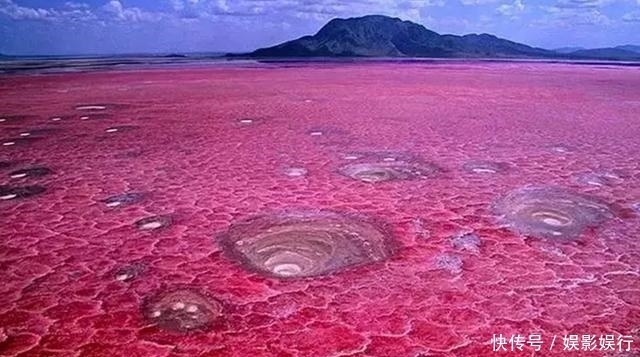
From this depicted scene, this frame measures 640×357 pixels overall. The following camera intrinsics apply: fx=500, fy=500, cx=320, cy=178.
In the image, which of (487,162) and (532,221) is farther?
(487,162)

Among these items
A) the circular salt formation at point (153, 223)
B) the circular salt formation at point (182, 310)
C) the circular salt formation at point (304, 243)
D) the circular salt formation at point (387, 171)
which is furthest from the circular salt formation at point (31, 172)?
the circular salt formation at point (182, 310)

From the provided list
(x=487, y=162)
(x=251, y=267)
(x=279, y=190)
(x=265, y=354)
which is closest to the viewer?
(x=265, y=354)

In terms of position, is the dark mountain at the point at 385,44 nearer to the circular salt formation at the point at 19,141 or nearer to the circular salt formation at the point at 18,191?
the circular salt formation at the point at 19,141

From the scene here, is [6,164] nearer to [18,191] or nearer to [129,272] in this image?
[18,191]

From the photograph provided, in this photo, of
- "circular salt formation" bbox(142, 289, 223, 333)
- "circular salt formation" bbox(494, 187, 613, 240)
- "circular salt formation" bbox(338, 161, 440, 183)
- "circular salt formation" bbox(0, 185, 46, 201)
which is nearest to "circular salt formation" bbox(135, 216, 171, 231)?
"circular salt formation" bbox(142, 289, 223, 333)

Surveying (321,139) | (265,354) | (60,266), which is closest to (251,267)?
(265,354)

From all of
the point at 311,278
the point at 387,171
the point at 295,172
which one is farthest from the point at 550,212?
the point at 295,172

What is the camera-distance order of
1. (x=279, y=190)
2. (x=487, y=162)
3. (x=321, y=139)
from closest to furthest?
(x=279, y=190)
(x=487, y=162)
(x=321, y=139)

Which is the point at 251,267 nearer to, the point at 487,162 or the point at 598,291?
the point at 598,291
